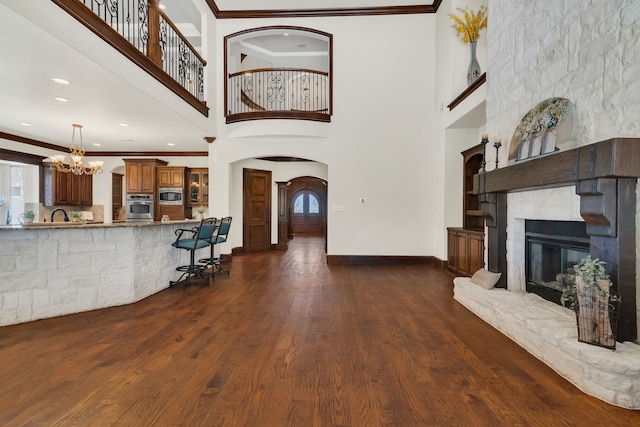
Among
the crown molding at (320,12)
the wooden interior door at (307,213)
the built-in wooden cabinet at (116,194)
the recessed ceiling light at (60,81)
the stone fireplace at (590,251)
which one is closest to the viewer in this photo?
the stone fireplace at (590,251)

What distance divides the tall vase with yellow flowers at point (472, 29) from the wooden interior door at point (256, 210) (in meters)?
5.48

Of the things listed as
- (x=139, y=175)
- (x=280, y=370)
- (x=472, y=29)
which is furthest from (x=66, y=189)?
(x=472, y=29)

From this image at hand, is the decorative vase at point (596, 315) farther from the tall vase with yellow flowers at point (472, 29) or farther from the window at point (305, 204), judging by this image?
the window at point (305, 204)

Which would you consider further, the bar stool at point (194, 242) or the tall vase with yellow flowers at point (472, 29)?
the tall vase with yellow flowers at point (472, 29)

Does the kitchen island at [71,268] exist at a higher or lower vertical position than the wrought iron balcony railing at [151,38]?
lower

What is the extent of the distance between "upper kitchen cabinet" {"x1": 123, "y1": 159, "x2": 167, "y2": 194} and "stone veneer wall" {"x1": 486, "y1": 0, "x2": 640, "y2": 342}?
8152 mm

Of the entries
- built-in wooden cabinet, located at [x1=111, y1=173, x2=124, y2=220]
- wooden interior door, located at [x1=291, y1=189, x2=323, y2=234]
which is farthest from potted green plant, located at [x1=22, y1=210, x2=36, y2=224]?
wooden interior door, located at [x1=291, y1=189, x2=323, y2=234]

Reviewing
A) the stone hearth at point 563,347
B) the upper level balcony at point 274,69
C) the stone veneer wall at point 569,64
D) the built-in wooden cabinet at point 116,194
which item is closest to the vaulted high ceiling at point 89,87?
the upper level balcony at point 274,69

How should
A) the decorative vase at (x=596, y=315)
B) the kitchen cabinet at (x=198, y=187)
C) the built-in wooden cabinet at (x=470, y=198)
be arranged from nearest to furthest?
the decorative vase at (x=596, y=315)
the built-in wooden cabinet at (x=470, y=198)
the kitchen cabinet at (x=198, y=187)

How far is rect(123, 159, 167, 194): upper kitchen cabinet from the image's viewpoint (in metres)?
8.24

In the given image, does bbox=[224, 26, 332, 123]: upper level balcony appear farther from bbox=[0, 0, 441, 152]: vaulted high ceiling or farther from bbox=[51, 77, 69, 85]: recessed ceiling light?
bbox=[51, 77, 69, 85]: recessed ceiling light

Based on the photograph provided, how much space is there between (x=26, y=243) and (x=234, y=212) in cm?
455

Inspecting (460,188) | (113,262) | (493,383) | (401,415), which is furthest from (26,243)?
(460,188)

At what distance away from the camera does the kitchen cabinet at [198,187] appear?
8.45 metres
